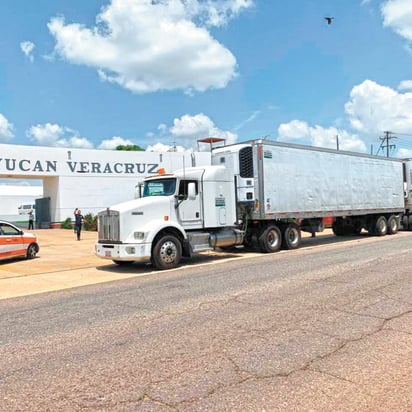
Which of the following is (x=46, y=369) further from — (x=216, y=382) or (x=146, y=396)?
(x=216, y=382)

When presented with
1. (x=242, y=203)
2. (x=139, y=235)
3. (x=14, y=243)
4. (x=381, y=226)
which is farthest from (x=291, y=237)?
(x=14, y=243)

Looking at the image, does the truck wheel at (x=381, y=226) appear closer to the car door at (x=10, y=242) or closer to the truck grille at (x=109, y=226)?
the truck grille at (x=109, y=226)

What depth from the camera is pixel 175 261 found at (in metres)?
12.5

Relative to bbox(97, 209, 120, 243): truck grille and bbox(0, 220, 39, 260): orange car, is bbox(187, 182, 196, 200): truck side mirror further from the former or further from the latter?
bbox(0, 220, 39, 260): orange car

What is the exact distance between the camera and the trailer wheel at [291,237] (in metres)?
16.3

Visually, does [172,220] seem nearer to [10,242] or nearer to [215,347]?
[10,242]

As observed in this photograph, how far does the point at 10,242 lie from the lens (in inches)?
579

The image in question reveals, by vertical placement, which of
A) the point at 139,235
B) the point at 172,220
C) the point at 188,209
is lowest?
the point at 139,235

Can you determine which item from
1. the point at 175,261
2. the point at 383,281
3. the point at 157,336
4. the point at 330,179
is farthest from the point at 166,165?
the point at 157,336

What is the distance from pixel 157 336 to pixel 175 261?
6720mm

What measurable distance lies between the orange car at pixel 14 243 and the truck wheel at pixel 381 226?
1525 centimetres

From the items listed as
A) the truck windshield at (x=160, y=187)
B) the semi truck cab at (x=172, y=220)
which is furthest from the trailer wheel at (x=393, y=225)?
the truck windshield at (x=160, y=187)

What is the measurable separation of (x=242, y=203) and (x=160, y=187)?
3.29 metres

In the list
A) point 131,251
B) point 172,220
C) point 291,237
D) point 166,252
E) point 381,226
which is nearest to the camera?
point 131,251
